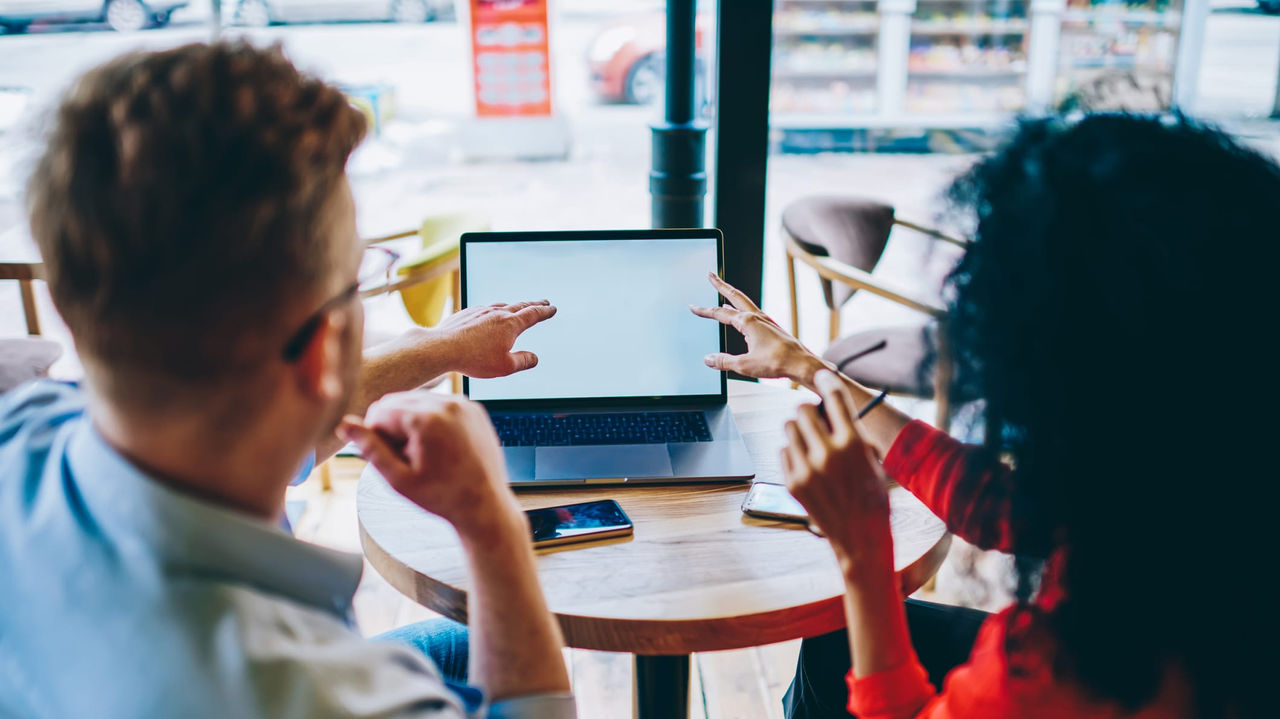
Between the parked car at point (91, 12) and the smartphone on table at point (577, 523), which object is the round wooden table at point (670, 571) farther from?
the parked car at point (91, 12)

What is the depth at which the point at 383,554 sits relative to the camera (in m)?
1.12

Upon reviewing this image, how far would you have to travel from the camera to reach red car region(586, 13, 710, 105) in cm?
470

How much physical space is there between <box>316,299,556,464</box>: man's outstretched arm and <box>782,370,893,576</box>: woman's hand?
0.58 metres

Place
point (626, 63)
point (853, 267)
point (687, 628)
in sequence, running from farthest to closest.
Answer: point (626, 63) < point (853, 267) < point (687, 628)

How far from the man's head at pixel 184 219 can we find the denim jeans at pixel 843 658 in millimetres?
886

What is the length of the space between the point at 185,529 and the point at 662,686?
33.2 inches

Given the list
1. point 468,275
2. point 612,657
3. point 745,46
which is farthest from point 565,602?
point 745,46

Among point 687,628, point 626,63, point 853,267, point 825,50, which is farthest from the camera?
point 825,50

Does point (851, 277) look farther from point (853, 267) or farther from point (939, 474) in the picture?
point (939, 474)

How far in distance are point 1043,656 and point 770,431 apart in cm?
69

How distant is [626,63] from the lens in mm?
4812

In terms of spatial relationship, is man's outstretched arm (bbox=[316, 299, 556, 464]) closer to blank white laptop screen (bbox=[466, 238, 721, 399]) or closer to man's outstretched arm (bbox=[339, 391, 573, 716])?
blank white laptop screen (bbox=[466, 238, 721, 399])

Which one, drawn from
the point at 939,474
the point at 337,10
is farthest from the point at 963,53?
the point at 939,474

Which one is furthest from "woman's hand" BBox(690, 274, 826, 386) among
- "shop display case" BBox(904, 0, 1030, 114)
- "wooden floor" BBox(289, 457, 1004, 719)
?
"shop display case" BBox(904, 0, 1030, 114)
